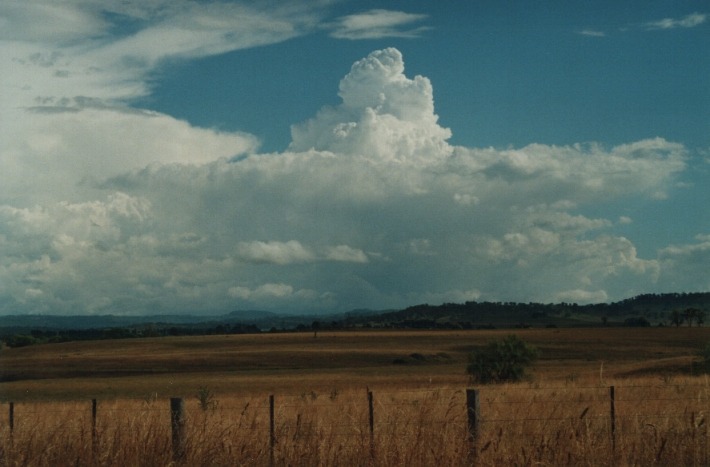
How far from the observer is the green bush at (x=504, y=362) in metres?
55.0

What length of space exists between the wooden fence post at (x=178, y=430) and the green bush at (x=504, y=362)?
44.9m

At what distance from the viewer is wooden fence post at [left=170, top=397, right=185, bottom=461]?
11.1 meters

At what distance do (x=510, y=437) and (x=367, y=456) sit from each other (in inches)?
102

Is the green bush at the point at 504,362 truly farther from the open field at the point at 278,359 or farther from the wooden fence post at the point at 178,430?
the wooden fence post at the point at 178,430

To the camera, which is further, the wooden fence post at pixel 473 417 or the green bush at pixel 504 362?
the green bush at pixel 504 362

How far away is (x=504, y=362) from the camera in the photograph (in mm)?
55656

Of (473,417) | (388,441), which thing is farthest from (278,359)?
(388,441)

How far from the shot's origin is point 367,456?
1083cm

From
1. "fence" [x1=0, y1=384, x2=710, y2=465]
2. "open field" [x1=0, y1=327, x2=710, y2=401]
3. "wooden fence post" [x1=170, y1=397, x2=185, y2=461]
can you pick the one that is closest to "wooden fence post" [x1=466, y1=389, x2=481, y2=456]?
"fence" [x1=0, y1=384, x2=710, y2=465]

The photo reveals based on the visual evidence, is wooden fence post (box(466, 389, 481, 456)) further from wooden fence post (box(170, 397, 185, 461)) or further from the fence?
wooden fence post (box(170, 397, 185, 461))

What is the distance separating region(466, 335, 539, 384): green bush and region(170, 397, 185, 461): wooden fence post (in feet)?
147

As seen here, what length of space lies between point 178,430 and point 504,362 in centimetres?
4662

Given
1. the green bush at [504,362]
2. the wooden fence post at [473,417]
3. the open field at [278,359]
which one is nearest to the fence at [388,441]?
the wooden fence post at [473,417]

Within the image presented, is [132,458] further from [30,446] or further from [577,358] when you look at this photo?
[577,358]
